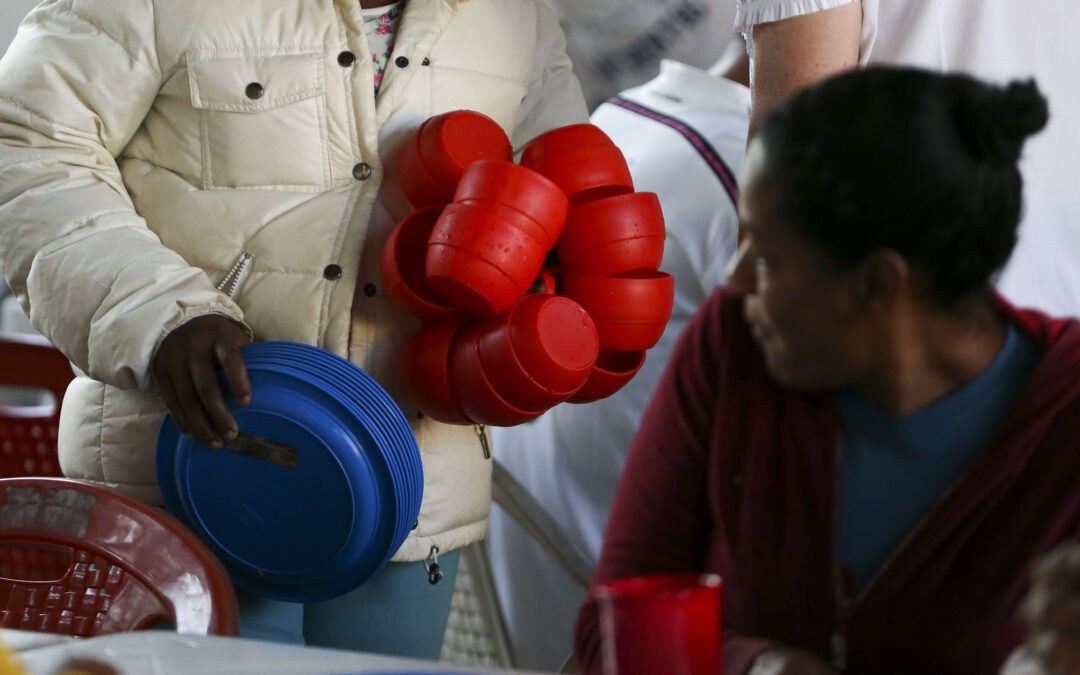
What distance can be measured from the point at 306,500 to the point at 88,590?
0.91 feet

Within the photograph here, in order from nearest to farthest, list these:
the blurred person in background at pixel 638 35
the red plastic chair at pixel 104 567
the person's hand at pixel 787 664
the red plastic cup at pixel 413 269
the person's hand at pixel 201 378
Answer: the person's hand at pixel 787 664
the red plastic chair at pixel 104 567
the person's hand at pixel 201 378
the red plastic cup at pixel 413 269
the blurred person in background at pixel 638 35

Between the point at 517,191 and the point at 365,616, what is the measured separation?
648mm

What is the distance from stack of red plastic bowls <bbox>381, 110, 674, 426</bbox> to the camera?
1.44 meters

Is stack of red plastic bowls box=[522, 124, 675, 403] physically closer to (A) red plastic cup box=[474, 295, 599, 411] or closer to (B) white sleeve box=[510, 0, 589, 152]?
(A) red plastic cup box=[474, 295, 599, 411]

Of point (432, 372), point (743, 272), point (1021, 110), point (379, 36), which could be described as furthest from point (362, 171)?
point (1021, 110)

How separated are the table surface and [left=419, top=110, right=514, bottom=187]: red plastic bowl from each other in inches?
27.3

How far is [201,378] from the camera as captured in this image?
142 centimetres

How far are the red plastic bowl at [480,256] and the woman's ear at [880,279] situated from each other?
0.53m

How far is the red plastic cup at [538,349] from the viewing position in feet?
4.75

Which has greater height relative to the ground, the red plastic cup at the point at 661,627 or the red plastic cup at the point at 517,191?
the red plastic cup at the point at 517,191

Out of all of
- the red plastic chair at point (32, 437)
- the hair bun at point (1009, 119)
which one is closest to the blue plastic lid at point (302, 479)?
the hair bun at point (1009, 119)

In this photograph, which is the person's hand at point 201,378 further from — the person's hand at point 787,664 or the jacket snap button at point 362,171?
the person's hand at point 787,664

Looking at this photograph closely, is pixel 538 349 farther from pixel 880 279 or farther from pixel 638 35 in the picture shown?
pixel 638 35

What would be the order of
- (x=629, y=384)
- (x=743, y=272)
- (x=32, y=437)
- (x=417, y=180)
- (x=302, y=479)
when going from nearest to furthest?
1. (x=743, y=272)
2. (x=302, y=479)
3. (x=417, y=180)
4. (x=629, y=384)
5. (x=32, y=437)
